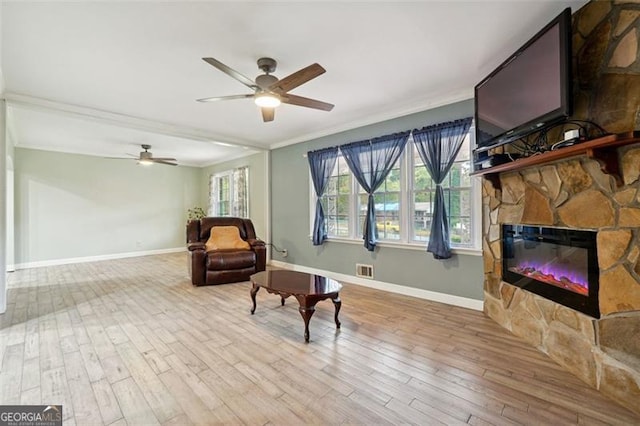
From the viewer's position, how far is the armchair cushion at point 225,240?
4918mm

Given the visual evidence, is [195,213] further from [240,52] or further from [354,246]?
[240,52]

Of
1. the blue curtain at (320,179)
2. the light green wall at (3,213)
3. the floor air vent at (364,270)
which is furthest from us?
the blue curtain at (320,179)

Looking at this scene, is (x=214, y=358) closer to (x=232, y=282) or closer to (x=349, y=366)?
(x=349, y=366)

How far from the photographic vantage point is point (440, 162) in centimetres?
351

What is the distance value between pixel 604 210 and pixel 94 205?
8.90 m

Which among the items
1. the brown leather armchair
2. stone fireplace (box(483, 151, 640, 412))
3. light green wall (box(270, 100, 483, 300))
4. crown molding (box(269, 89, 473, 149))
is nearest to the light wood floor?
stone fireplace (box(483, 151, 640, 412))

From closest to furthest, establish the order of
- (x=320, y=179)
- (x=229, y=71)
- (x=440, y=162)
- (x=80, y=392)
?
1. (x=80, y=392)
2. (x=229, y=71)
3. (x=440, y=162)
4. (x=320, y=179)

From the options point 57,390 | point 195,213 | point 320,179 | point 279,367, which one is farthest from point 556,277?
point 195,213

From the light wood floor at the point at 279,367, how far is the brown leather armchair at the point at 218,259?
0.87 m

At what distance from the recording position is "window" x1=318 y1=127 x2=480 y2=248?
3.47 metres

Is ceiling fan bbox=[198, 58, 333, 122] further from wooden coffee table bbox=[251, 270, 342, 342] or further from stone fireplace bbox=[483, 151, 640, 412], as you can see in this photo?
stone fireplace bbox=[483, 151, 640, 412]

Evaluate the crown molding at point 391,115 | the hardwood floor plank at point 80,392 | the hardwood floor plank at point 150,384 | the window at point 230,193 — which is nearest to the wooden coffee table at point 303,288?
the hardwood floor plank at point 150,384

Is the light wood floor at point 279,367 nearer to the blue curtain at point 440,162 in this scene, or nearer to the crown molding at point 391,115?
the blue curtain at point 440,162

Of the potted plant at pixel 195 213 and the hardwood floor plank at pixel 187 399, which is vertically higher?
the potted plant at pixel 195 213
